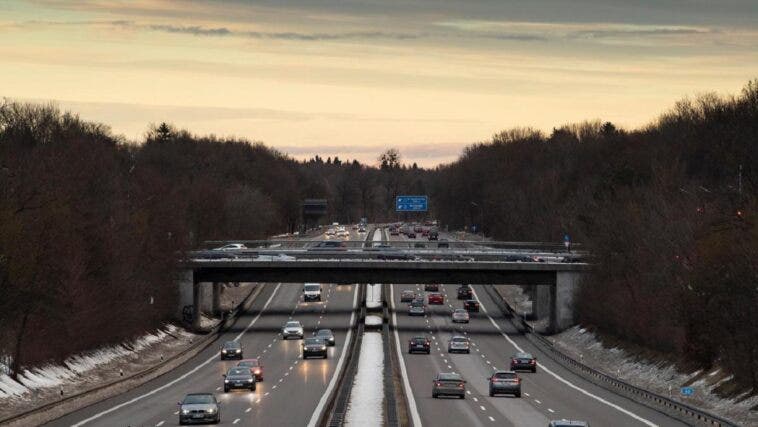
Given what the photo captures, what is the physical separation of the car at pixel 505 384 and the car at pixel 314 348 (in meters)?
27.5

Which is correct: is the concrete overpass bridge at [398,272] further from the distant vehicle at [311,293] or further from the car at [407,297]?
the car at [407,297]

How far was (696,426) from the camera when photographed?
59.9 metres

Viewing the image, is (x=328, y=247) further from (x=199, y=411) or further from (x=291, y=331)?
(x=199, y=411)

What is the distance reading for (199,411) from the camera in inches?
2290

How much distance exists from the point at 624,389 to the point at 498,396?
24.4 ft

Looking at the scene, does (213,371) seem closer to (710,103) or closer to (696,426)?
(696,426)

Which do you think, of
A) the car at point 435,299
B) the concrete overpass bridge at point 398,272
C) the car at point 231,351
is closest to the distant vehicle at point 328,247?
the concrete overpass bridge at point 398,272

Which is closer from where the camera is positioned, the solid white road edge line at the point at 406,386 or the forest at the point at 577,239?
the solid white road edge line at the point at 406,386

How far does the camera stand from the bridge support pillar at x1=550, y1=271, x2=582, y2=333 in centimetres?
12700

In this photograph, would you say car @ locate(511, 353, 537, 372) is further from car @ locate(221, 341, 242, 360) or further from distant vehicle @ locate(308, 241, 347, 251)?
distant vehicle @ locate(308, 241, 347, 251)

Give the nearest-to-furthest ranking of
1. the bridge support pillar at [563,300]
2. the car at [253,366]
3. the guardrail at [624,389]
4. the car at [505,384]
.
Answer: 1. the guardrail at [624,389]
2. the car at [505,384]
3. the car at [253,366]
4. the bridge support pillar at [563,300]

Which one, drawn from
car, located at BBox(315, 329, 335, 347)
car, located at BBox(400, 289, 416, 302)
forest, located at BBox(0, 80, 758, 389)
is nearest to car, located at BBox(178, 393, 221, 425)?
forest, located at BBox(0, 80, 758, 389)

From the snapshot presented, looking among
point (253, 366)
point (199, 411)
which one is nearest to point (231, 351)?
point (253, 366)

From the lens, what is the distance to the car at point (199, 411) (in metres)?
58.0
